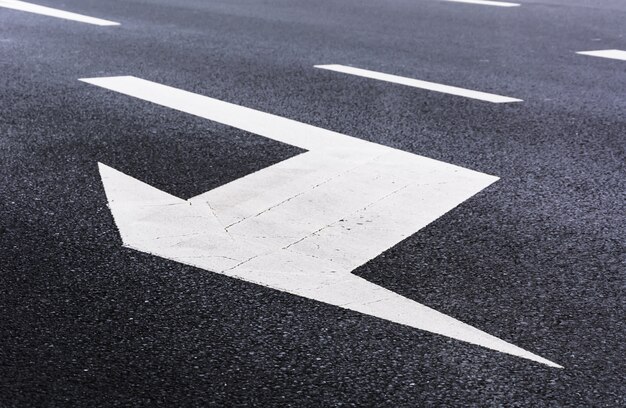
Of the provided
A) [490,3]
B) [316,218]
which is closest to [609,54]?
[490,3]

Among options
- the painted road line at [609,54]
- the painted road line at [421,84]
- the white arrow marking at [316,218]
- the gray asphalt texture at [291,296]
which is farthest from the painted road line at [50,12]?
the white arrow marking at [316,218]

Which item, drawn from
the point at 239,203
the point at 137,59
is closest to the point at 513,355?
the point at 239,203

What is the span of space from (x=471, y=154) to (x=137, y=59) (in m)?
3.46

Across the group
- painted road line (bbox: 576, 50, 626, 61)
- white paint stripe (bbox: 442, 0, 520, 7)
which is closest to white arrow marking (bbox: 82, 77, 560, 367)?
painted road line (bbox: 576, 50, 626, 61)

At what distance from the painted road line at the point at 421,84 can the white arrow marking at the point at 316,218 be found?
146 cm

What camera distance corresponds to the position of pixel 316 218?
12.3 feet

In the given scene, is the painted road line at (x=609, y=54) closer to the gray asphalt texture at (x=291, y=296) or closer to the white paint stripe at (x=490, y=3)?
the gray asphalt texture at (x=291, y=296)

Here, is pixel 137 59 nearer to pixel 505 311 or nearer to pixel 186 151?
pixel 186 151

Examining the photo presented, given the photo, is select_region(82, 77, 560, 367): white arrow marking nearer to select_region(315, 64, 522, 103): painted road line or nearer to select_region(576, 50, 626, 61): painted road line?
select_region(315, 64, 522, 103): painted road line

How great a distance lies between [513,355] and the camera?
8.61 ft

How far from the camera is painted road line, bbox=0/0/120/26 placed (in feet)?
31.0

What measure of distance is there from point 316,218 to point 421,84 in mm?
2984

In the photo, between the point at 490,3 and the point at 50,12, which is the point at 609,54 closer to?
the point at 490,3

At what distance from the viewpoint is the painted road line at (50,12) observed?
9438 mm
